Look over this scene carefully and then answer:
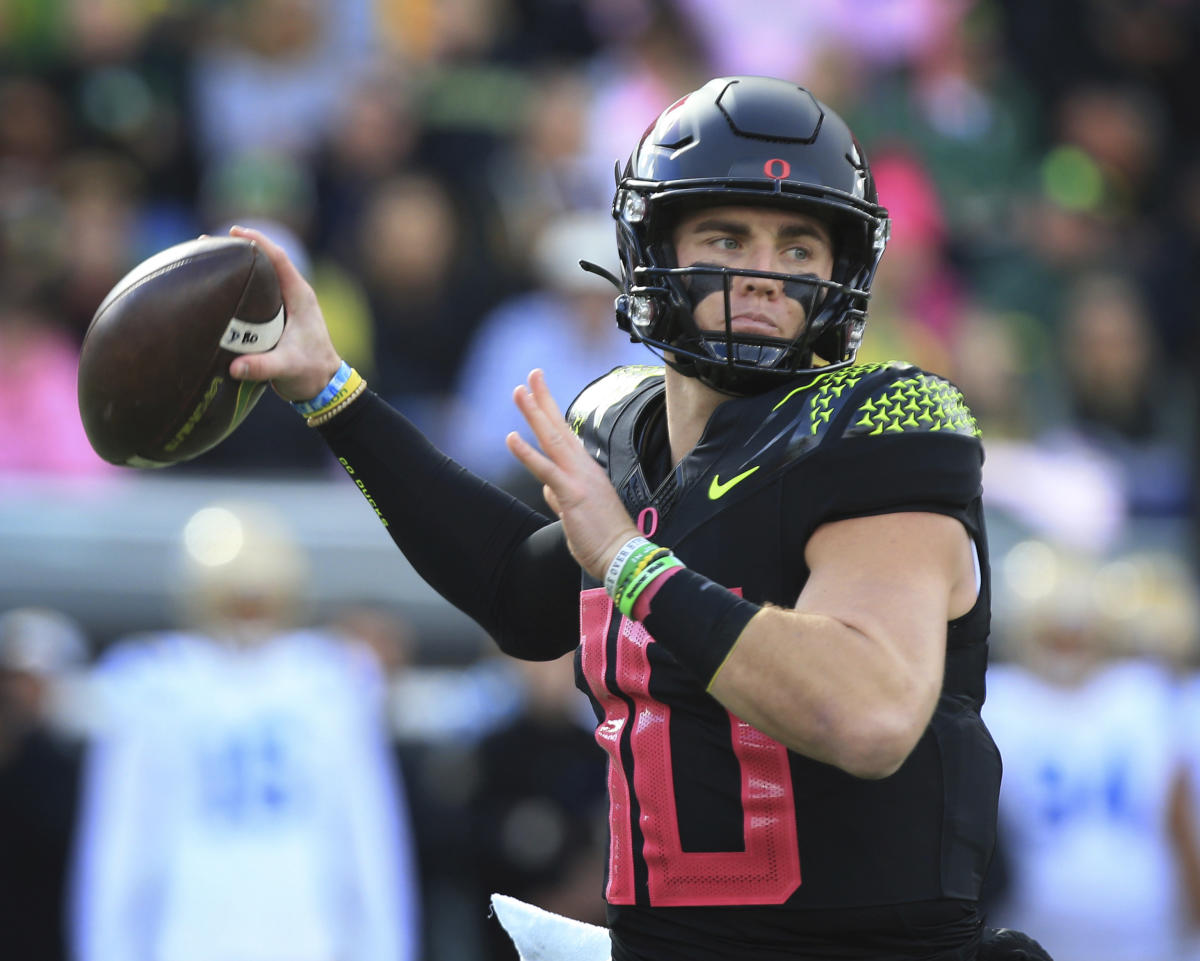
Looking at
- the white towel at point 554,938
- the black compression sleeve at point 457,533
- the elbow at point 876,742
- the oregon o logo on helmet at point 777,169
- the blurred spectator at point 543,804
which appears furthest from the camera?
the blurred spectator at point 543,804

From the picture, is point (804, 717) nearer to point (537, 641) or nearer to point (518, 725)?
point (537, 641)

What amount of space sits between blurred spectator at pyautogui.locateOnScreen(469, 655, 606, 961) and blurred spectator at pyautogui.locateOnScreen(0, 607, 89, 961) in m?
1.35

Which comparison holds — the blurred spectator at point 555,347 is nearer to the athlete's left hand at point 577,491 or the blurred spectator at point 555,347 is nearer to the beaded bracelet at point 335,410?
the beaded bracelet at point 335,410

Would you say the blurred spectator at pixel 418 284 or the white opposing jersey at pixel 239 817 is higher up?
the blurred spectator at pixel 418 284

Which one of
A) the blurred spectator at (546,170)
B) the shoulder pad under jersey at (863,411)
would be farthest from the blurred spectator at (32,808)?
the shoulder pad under jersey at (863,411)

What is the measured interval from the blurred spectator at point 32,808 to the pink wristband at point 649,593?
4119 mm

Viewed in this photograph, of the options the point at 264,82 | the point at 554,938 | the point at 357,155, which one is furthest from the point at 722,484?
the point at 264,82

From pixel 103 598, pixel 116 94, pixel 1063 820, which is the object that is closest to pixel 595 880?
pixel 1063 820

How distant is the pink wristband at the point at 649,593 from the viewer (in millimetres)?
2416

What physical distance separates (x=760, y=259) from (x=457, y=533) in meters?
0.74

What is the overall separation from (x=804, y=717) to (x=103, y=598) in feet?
16.0

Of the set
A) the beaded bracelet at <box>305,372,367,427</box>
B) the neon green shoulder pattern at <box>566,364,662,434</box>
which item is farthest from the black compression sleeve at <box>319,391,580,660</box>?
the neon green shoulder pattern at <box>566,364,662,434</box>

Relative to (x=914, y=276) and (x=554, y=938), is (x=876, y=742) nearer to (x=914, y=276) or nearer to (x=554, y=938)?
(x=554, y=938)

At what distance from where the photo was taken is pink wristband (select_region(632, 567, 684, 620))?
95.1 inches
